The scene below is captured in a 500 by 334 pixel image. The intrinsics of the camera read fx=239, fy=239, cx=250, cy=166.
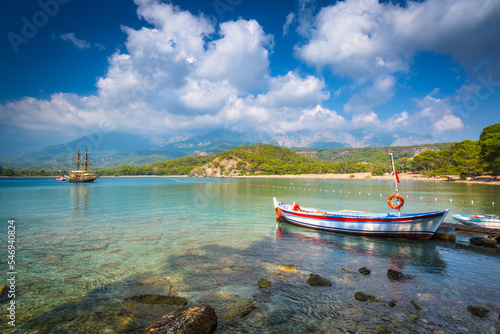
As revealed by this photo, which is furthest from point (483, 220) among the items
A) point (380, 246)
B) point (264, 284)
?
point (264, 284)

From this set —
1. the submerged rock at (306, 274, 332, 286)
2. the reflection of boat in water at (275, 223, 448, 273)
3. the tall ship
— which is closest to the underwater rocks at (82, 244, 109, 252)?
the reflection of boat in water at (275, 223, 448, 273)

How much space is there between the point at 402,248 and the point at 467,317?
30.3ft

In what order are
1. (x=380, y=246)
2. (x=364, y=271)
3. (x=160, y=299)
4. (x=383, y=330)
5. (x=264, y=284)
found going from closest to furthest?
(x=383, y=330) < (x=160, y=299) < (x=264, y=284) < (x=364, y=271) < (x=380, y=246)

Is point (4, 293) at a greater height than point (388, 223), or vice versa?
point (388, 223)

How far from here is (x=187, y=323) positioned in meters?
7.20

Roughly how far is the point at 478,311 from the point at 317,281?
589 centimetres

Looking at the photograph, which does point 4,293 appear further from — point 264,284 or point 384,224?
point 384,224

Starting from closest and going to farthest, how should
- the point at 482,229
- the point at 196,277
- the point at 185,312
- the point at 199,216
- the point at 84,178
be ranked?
the point at 185,312
the point at 196,277
the point at 482,229
the point at 199,216
the point at 84,178

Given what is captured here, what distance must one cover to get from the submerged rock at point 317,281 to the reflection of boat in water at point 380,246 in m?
5.25

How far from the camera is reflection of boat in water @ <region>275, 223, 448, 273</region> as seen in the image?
14.8 m

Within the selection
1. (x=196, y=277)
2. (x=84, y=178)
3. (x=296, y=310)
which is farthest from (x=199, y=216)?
(x=84, y=178)

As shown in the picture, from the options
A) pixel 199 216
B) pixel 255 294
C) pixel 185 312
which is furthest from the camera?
pixel 199 216

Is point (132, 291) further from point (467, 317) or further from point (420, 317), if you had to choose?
point (467, 317)

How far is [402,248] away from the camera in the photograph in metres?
17.5
